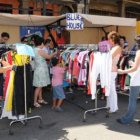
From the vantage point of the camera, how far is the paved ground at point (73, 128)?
5.58 m

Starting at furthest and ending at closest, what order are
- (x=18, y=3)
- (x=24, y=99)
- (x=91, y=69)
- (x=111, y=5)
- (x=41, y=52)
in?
(x=111, y=5) < (x=18, y=3) < (x=41, y=52) < (x=91, y=69) < (x=24, y=99)

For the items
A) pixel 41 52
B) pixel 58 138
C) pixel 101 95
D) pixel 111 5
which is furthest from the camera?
pixel 111 5

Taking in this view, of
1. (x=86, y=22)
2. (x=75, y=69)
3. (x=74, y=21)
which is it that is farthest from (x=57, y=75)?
(x=86, y=22)

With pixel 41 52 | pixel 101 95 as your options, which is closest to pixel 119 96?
pixel 101 95

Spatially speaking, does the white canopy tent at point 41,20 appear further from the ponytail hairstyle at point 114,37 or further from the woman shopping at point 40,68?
the ponytail hairstyle at point 114,37

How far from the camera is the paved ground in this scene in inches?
220

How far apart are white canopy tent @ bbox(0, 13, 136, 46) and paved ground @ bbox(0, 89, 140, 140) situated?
2.62 m

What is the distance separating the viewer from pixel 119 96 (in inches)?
355

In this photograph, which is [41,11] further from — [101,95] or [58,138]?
[58,138]

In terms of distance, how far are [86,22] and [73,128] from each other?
458cm

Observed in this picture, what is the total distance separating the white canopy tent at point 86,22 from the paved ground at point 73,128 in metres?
2.62

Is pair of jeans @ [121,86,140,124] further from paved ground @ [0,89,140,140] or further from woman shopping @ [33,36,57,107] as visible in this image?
woman shopping @ [33,36,57,107]

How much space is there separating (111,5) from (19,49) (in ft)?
48.2

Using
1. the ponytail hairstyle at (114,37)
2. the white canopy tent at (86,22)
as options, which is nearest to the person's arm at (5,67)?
the ponytail hairstyle at (114,37)
